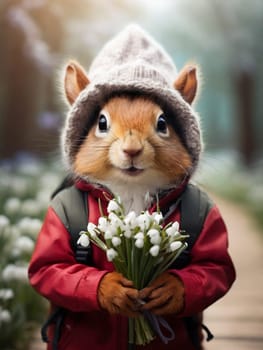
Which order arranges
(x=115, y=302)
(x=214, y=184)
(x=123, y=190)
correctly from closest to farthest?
(x=115, y=302) → (x=123, y=190) → (x=214, y=184)

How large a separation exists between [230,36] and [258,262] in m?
0.58

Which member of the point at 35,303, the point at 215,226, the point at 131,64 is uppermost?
the point at 131,64

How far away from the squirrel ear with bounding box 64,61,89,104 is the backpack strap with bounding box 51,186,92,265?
201mm

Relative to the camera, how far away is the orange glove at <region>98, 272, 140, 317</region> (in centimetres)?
100

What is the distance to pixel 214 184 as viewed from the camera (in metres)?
1.36

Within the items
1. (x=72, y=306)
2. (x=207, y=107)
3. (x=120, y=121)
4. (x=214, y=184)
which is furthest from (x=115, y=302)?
(x=207, y=107)

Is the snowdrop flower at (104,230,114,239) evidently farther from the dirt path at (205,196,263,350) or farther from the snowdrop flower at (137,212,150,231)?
the dirt path at (205,196,263,350)

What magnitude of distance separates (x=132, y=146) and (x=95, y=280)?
0.86 ft

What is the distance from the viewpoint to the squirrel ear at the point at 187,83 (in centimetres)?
117

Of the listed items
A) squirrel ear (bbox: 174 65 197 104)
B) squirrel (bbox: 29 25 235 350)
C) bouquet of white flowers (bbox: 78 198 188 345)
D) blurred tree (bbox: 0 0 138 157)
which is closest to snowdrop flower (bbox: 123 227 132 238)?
bouquet of white flowers (bbox: 78 198 188 345)

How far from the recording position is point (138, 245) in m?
0.97

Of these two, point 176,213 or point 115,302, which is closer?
point 115,302

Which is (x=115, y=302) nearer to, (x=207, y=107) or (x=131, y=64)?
(x=131, y=64)

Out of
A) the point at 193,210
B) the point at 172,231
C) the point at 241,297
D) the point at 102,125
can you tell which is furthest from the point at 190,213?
the point at 241,297
